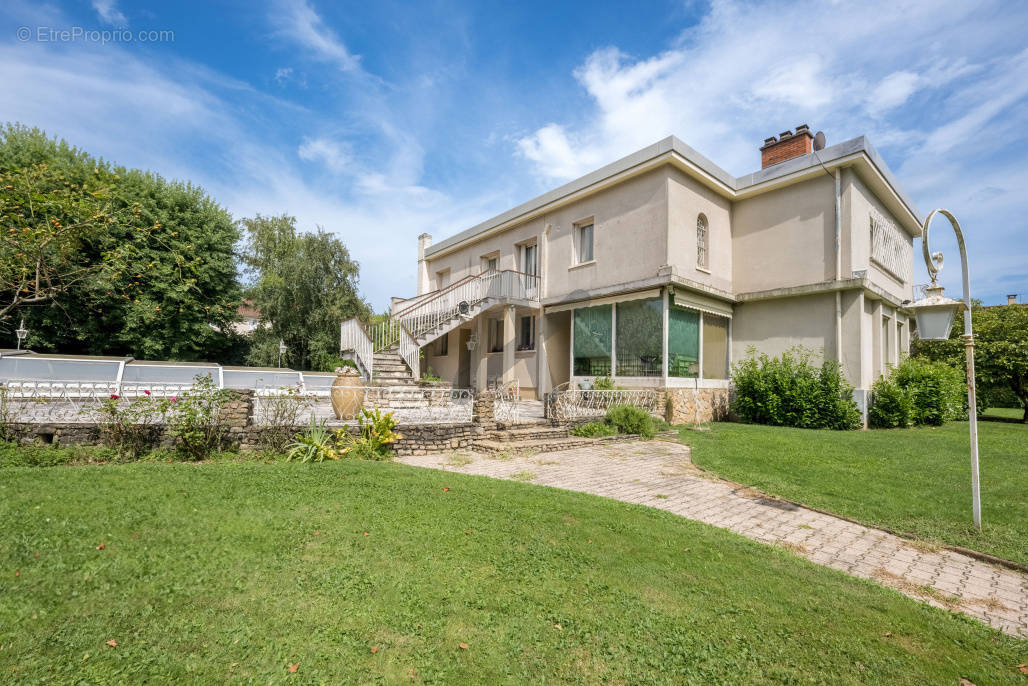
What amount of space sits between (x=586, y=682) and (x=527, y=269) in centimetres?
1534

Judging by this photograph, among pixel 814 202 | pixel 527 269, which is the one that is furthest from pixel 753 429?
pixel 527 269

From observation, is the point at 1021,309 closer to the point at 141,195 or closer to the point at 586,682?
the point at 586,682

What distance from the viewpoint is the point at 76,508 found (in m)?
4.15

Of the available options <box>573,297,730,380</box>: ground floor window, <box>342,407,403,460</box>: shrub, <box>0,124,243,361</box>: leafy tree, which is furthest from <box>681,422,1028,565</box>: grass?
<box>0,124,243,361</box>: leafy tree

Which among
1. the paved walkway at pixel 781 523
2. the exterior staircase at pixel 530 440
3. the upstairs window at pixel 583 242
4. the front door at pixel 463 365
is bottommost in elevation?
the paved walkway at pixel 781 523

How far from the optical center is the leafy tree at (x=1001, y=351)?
44.8 feet

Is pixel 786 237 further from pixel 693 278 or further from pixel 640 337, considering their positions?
pixel 640 337

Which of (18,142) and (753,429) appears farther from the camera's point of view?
(18,142)

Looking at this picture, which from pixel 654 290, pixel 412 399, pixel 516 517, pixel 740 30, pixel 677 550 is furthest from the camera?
pixel 654 290

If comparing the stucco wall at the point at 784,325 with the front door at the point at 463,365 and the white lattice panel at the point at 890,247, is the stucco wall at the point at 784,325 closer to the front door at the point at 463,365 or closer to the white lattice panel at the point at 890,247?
the white lattice panel at the point at 890,247

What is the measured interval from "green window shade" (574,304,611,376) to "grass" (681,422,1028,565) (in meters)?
3.57

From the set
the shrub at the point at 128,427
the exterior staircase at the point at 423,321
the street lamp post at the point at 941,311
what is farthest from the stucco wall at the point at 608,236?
the shrub at the point at 128,427

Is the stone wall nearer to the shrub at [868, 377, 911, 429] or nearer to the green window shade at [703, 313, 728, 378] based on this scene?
the green window shade at [703, 313, 728, 378]

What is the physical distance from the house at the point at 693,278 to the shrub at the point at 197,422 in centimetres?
659
